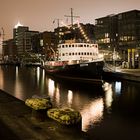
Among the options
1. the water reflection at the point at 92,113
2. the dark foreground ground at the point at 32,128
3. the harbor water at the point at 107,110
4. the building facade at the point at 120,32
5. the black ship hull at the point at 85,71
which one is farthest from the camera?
the building facade at the point at 120,32

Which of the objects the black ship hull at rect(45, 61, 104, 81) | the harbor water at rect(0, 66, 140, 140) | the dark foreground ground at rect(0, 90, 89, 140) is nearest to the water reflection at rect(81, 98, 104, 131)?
the harbor water at rect(0, 66, 140, 140)

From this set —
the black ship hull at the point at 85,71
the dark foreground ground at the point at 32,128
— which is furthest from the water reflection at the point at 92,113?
the black ship hull at the point at 85,71

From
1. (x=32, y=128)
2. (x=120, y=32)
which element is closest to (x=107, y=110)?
(x=32, y=128)

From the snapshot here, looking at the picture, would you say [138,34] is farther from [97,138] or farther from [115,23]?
[97,138]

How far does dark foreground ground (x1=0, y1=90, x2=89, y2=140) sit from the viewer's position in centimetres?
1207

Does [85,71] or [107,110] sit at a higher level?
[85,71]

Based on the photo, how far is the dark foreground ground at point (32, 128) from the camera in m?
12.1

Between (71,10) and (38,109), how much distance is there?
186 ft

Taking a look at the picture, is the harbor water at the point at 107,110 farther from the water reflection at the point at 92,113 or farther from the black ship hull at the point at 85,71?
the black ship hull at the point at 85,71

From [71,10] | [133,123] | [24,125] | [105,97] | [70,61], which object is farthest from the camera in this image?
[71,10]

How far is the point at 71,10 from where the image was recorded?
2724 inches

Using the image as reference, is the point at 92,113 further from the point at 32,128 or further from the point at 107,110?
the point at 32,128

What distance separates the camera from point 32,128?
13406mm

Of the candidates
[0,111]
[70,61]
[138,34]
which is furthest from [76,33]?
[138,34]
